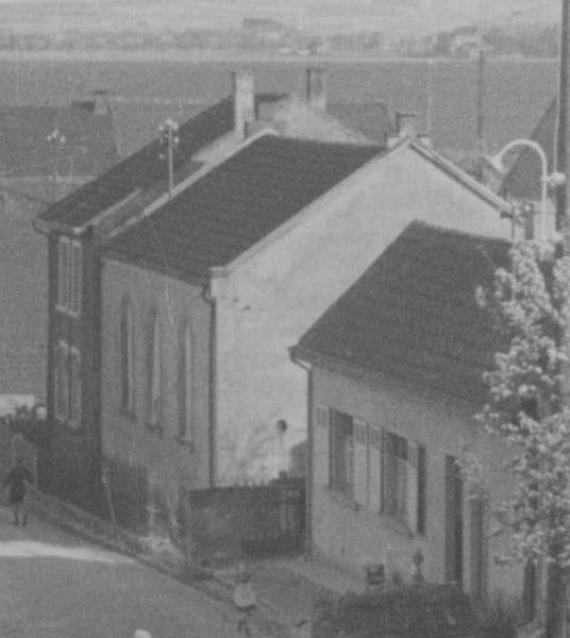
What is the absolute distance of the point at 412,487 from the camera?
3316 cm

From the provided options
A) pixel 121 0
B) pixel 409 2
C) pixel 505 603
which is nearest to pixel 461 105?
pixel 121 0

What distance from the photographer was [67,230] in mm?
51469

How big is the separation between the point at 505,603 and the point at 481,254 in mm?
6574

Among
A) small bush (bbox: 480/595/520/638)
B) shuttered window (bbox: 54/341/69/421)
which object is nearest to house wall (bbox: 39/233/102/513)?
shuttered window (bbox: 54/341/69/421)

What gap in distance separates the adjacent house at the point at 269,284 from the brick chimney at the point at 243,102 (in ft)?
17.2

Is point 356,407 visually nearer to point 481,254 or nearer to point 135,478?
point 481,254

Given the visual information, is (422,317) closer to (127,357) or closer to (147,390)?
(147,390)

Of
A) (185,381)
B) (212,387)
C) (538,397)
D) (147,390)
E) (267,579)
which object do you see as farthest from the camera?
(147,390)

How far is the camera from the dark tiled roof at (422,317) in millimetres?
32000

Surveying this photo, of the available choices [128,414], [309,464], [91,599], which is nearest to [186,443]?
[128,414]

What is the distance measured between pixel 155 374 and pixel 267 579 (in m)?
10.7

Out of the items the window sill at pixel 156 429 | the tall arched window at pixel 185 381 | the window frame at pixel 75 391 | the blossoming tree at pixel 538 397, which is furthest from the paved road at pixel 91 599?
the window frame at pixel 75 391

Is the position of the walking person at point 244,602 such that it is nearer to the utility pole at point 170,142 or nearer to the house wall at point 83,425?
the house wall at point 83,425

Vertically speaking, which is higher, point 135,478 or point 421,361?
point 421,361
